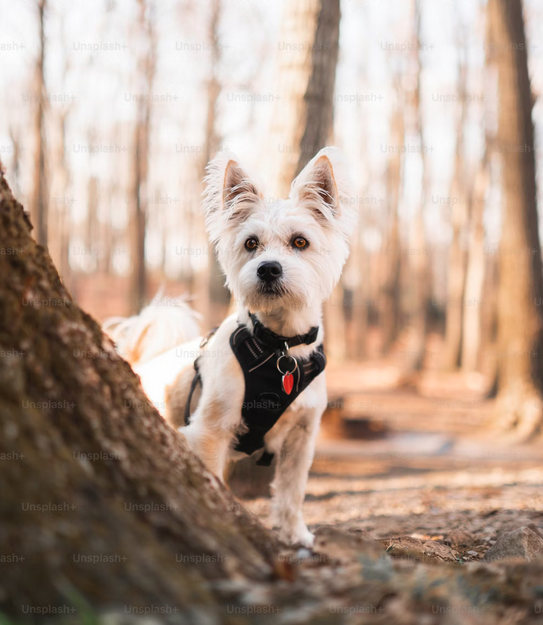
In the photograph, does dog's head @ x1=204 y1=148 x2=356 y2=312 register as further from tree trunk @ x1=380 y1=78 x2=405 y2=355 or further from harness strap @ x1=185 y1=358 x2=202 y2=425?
tree trunk @ x1=380 y1=78 x2=405 y2=355

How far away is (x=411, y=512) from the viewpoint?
4961mm

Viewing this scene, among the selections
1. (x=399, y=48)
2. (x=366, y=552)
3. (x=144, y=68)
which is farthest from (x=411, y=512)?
(x=399, y=48)

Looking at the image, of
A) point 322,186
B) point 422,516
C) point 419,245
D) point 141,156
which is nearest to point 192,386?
point 322,186

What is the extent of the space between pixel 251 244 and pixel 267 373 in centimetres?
92

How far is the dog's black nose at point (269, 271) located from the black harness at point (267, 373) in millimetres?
350

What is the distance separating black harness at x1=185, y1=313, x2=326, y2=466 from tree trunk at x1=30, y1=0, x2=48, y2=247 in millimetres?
12454

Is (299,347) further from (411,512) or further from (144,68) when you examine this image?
(144,68)

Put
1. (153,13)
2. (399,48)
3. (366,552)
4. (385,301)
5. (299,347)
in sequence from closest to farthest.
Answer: (366,552) → (299,347) → (153,13) → (399,48) → (385,301)

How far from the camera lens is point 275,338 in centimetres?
354

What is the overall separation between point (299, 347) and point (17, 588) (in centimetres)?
236

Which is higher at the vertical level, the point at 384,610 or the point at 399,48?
the point at 399,48

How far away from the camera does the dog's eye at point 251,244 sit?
3.78m

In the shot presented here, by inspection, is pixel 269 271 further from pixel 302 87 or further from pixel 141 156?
pixel 141 156

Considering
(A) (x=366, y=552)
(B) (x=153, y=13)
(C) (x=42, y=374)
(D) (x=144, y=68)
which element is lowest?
(A) (x=366, y=552)
